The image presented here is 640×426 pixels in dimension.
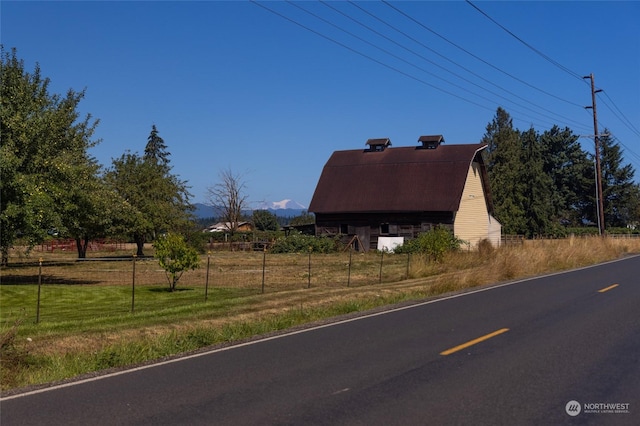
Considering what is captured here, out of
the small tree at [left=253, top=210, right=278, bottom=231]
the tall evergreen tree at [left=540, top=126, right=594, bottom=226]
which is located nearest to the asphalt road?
the tall evergreen tree at [left=540, top=126, right=594, bottom=226]

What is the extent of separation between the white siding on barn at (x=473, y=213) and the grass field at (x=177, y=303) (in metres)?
15.8

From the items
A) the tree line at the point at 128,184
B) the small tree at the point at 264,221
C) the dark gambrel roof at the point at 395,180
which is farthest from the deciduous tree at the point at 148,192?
the small tree at the point at 264,221

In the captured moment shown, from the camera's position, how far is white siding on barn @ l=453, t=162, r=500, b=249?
49500 millimetres

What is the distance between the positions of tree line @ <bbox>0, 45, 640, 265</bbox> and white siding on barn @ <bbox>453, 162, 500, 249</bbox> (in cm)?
1734

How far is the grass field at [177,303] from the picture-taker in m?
10.3

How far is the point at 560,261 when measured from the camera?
31812 mm

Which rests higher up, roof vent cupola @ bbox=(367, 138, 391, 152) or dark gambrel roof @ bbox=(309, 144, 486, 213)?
roof vent cupola @ bbox=(367, 138, 391, 152)

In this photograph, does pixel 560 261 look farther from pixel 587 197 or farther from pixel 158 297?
pixel 587 197

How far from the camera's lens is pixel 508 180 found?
72.7 metres

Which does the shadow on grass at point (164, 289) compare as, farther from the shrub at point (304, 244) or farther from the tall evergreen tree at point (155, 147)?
the tall evergreen tree at point (155, 147)

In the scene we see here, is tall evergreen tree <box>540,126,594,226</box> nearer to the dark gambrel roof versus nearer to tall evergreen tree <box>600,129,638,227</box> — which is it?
tall evergreen tree <box>600,129,638,227</box>

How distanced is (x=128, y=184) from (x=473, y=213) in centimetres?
2829

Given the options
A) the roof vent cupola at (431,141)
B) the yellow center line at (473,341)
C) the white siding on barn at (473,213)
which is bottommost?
the yellow center line at (473,341)

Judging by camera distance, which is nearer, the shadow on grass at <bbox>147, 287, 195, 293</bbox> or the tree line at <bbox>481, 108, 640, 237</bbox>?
the shadow on grass at <bbox>147, 287, 195, 293</bbox>
